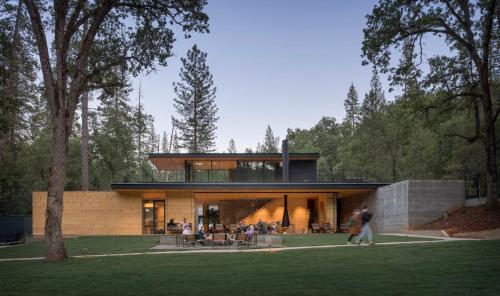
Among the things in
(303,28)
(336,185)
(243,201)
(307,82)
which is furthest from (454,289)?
(307,82)

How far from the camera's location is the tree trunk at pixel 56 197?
16.1m

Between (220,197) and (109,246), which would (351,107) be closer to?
(220,197)

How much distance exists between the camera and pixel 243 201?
41.4 metres

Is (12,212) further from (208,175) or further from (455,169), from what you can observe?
(455,169)

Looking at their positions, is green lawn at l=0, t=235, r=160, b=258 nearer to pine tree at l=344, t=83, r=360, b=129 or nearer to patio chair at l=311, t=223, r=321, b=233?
patio chair at l=311, t=223, r=321, b=233

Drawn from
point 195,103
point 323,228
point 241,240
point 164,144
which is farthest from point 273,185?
point 164,144

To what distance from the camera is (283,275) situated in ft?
34.9

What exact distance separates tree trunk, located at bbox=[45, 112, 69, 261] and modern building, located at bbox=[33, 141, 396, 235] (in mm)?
16341

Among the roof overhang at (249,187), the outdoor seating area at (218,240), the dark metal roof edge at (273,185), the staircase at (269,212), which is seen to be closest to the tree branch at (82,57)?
the outdoor seating area at (218,240)

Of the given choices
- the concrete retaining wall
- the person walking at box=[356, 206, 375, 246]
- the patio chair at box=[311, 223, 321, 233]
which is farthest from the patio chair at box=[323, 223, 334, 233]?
the person walking at box=[356, 206, 375, 246]

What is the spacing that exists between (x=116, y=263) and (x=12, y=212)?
33.7 metres

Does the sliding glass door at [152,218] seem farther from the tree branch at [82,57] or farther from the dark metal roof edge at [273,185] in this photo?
the tree branch at [82,57]

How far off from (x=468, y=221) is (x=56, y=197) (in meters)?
18.5

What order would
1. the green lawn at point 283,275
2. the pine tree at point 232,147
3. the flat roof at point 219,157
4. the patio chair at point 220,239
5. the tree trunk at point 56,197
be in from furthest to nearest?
the pine tree at point 232,147, the flat roof at point 219,157, the patio chair at point 220,239, the tree trunk at point 56,197, the green lawn at point 283,275
